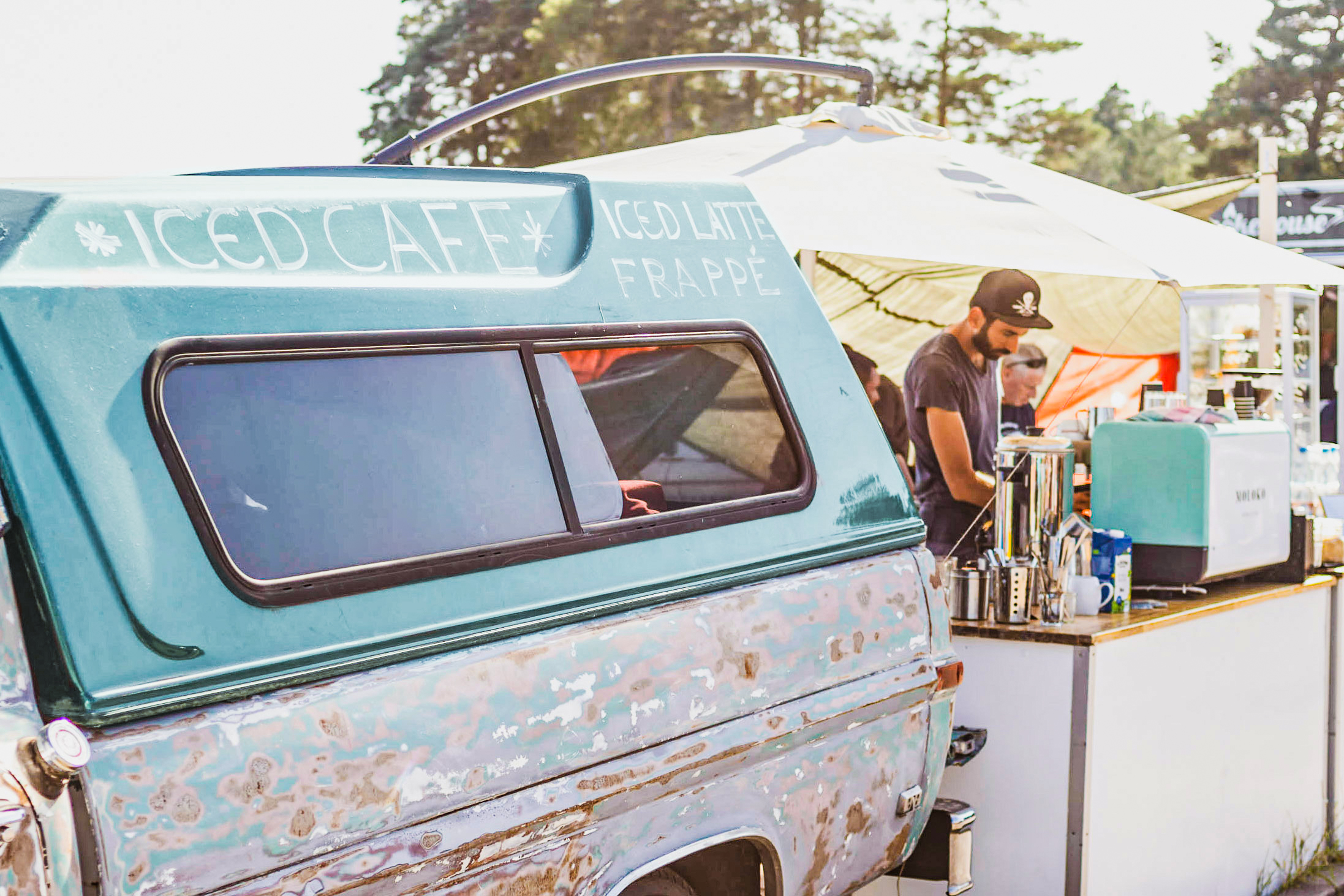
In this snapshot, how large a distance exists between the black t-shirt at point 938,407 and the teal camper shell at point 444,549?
207 centimetres

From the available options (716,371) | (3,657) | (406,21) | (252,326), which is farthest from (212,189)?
(406,21)

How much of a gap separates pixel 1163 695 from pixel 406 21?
128 ft

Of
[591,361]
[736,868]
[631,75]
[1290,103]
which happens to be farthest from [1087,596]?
[1290,103]

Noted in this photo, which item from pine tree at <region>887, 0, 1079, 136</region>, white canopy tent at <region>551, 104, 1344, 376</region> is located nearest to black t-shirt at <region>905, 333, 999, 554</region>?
white canopy tent at <region>551, 104, 1344, 376</region>

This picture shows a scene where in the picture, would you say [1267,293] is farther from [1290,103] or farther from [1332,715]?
[1290,103]

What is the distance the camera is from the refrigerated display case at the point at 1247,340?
13234mm

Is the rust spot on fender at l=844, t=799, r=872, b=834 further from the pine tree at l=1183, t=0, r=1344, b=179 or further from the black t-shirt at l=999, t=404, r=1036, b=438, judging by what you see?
the pine tree at l=1183, t=0, r=1344, b=179

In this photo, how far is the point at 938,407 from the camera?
5273 millimetres

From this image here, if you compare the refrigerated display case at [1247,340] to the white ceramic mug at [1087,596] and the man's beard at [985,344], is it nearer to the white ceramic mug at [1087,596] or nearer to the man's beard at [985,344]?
the man's beard at [985,344]

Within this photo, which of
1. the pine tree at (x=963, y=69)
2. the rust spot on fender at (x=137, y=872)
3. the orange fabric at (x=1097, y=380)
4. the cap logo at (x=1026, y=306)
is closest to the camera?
the rust spot on fender at (x=137, y=872)

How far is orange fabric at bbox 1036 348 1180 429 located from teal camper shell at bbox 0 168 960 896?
746cm

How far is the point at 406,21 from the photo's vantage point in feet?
131

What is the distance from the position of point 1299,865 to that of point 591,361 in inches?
150

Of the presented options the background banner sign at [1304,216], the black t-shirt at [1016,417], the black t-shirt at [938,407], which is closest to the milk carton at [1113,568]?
the black t-shirt at [938,407]
